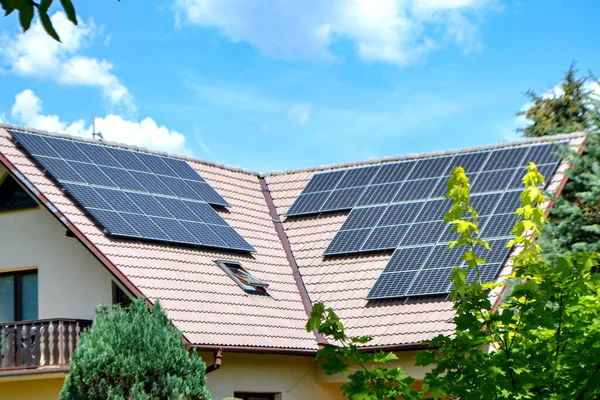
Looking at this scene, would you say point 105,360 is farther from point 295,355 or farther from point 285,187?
point 285,187

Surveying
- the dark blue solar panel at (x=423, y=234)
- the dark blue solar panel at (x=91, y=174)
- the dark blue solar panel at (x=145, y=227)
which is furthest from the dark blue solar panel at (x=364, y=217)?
the dark blue solar panel at (x=91, y=174)

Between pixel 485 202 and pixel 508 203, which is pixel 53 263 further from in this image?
pixel 508 203

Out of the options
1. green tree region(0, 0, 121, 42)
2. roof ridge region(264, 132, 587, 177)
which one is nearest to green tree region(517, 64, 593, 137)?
roof ridge region(264, 132, 587, 177)

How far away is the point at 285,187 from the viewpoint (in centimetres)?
2520

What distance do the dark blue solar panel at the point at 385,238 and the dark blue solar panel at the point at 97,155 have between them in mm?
5733

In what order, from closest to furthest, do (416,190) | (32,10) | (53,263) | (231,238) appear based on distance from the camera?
(32,10)
(53,263)
(231,238)
(416,190)

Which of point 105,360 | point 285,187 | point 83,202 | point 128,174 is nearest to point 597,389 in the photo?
point 105,360

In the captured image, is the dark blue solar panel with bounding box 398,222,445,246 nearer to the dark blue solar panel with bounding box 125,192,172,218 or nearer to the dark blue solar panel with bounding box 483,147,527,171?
the dark blue solar panel with bounding box 483,147,527,171

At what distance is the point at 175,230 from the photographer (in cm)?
1988

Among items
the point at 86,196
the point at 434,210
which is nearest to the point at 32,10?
the point at 86,196

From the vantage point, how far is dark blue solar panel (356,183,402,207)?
22555 millimetres

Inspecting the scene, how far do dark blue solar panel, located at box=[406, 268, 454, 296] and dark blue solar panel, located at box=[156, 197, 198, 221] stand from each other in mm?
4922

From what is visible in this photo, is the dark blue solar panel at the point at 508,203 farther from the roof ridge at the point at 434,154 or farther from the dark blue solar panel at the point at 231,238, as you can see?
the dark blue solar panel at the point at 231,238

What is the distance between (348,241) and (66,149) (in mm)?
6448
